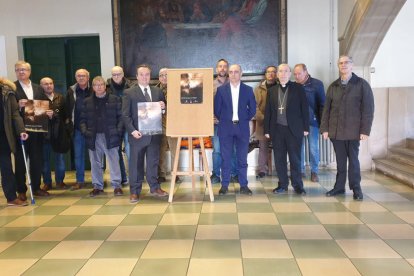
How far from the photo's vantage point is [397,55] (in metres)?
6.58

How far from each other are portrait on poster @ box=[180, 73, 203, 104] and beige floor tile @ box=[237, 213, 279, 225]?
1360 millimetres

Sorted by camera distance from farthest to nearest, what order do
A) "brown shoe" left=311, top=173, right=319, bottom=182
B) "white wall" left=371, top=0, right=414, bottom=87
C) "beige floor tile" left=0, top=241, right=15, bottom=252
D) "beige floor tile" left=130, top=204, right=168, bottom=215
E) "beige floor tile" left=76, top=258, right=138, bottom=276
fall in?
1. "white wall" left=371, top=0, right=414, bottom=87
2. "brown shoe" left=311, top=173, right=319, bottom=182
3. "beige floor tile" left=130, top=204, right=168, bottom=215
4. "beige floor tile" left=0, top=241, right=15, bottom=252
5. "beige floor tile" left=76, top=258, right=138, bottom=276

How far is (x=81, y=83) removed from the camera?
209 inches

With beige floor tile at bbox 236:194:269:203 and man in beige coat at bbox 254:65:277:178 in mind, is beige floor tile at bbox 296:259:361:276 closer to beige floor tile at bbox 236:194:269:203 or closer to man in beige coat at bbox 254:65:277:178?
beige floor tile at bbox 236:194:269:203

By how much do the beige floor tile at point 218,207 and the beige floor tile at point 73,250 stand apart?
1.29 meters

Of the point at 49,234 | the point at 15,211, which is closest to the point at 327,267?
the point at 49,234

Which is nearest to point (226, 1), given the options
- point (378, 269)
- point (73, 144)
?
point (73, 144)

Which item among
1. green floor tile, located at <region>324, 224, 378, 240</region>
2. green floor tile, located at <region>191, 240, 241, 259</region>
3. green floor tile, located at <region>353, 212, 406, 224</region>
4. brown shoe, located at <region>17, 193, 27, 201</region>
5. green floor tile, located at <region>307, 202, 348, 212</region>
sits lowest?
green floor tile, located at <region>353, 212, 406, 224</region>

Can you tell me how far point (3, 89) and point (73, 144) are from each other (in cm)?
135

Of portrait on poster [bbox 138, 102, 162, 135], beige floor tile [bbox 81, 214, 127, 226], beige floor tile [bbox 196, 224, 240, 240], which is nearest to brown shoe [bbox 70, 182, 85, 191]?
beige floor tile [bbox 81, 214, 127, 226]

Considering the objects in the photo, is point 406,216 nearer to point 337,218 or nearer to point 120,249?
point 337,218

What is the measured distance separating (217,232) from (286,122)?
1.84 m

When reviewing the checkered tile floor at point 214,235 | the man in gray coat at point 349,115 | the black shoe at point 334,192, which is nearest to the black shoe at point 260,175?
the checkered tile floor at point 214,235

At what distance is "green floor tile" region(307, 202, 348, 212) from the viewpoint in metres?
4.26
